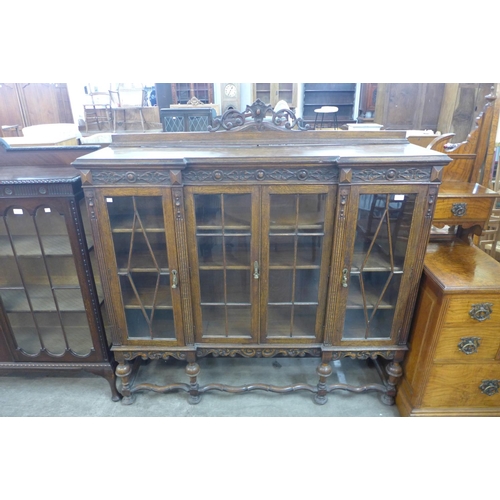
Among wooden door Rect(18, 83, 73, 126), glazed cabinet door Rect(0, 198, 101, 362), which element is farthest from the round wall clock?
glazed cabinet door Rect(0, 198, 101, 362)

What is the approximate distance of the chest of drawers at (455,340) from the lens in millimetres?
1268

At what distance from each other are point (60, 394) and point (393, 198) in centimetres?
176

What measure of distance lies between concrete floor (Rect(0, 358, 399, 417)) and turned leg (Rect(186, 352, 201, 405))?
33 mm

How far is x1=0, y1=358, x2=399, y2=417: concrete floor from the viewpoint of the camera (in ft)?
5.22

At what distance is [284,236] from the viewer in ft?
4.40

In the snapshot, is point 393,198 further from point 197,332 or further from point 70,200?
point 70,200

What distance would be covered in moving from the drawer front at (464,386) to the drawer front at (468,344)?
4 cm

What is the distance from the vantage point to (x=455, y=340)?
1322 millimetres

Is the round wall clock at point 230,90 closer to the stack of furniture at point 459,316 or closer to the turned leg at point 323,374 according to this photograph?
the stack of furniture at point 459,316

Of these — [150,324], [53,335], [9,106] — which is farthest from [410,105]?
[9,106]

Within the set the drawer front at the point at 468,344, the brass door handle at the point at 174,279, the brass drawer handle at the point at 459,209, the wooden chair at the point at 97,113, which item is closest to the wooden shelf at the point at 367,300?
the drawer front at the point at 468,344

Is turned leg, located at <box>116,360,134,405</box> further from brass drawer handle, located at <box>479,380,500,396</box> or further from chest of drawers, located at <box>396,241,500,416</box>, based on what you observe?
brass drawer handle, located at <box>479,380,500,396</box>

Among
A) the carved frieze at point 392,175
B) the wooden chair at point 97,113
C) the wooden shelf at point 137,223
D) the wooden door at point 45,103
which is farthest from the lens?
the wooden chair at point 97,113
